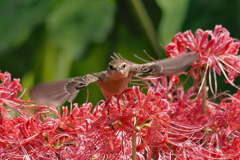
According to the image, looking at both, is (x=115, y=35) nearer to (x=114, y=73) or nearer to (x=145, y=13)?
(x=145, y=13)

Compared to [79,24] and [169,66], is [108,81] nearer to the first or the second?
[169,66]

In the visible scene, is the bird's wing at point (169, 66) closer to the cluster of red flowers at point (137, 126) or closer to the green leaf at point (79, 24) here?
the cluster of red flowers at point (137, 126)

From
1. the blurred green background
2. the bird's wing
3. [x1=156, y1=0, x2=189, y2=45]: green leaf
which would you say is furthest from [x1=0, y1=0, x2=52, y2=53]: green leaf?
the bird's wing

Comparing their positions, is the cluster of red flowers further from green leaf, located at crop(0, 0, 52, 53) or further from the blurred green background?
green leaf, located at crop(0, 0, 52, 53)

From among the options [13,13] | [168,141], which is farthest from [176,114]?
[13,13]

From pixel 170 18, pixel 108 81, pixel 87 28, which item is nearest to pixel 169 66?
pixel 108 81
